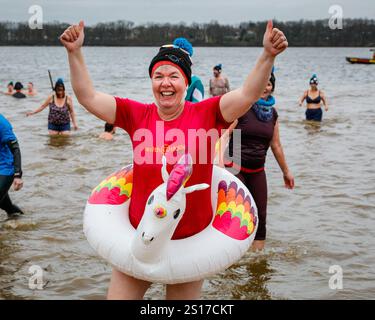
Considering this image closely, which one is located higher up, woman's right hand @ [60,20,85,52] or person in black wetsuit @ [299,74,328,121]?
woman's right hand @ [60,20,85,52]

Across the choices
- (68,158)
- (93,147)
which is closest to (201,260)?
(68,158)

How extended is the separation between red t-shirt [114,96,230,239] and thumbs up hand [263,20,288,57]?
0.46 metres

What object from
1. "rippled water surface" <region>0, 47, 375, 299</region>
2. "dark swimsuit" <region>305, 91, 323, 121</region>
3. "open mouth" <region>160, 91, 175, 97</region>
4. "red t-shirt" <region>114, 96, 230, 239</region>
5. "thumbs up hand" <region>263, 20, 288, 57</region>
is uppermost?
"thumbs up hand" <region>263, 20, 288, 57</region>

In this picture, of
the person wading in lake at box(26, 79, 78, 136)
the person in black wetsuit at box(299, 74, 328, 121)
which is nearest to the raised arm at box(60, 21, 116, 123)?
the person wading in lake at box(26, 79, 78, 136)

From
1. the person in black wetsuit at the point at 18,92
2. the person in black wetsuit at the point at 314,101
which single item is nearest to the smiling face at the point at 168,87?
the person in black wetsuit at the point at 314,101

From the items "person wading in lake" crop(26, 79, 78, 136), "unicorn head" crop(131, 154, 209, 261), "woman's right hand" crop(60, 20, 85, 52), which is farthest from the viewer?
"person wading in lake" crop(26, 79, 78, 136)

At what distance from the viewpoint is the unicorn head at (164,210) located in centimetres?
275

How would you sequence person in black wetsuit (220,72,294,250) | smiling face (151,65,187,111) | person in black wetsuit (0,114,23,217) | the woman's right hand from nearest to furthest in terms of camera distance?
1. the woman's right hand
2. smiling face (151,65,187,111)
3. person in black wetsuit (220,72,294,250)
4. person in black wetsuit (0,114,23,217)

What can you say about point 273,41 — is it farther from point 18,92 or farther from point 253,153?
point 18,92

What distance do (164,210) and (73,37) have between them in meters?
1.07

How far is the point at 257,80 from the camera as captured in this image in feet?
9.59

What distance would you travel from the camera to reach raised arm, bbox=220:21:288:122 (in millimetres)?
2828

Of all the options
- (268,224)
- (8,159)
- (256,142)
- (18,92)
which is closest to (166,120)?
(256,142)

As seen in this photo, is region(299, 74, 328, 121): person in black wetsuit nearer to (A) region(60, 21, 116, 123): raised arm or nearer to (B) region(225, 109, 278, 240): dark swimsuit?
(B) region(225, 109, 278, 240): dark swimsuit
